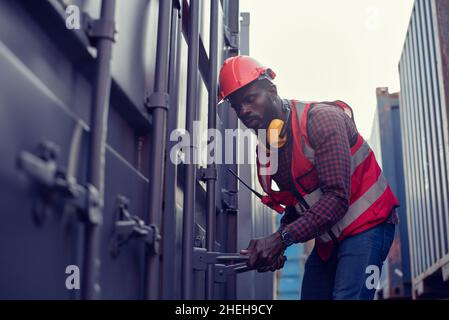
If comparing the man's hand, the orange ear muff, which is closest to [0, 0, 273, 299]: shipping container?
the man's hand

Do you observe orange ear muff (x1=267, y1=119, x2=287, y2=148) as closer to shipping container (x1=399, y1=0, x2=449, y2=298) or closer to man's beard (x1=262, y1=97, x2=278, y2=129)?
man's beard (x1=262, y1=97, x2=278, y2=129)

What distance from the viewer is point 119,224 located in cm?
180

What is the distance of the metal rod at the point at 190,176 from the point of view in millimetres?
2318

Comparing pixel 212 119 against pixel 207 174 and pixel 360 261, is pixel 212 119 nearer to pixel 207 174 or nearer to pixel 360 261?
pixel 207 174

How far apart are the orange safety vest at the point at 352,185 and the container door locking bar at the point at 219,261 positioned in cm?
52

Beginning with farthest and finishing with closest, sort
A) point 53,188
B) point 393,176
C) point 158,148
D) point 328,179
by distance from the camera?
point 393,176 → point 328,179 → point 158,148 → point 53,188

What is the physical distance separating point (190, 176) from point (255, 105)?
0.80m

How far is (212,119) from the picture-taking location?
3.08m

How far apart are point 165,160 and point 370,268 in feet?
4.15

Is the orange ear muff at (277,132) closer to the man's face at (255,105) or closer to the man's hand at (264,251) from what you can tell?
the man's face at (255,105)

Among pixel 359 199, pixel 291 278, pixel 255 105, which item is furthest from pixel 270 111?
pixel 291 278

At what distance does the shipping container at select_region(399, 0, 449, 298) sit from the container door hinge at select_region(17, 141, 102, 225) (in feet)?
16.5

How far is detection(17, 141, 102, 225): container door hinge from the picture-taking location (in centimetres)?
131

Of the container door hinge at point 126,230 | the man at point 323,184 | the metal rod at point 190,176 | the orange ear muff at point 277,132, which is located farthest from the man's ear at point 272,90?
the container door hinge at point 126,230
